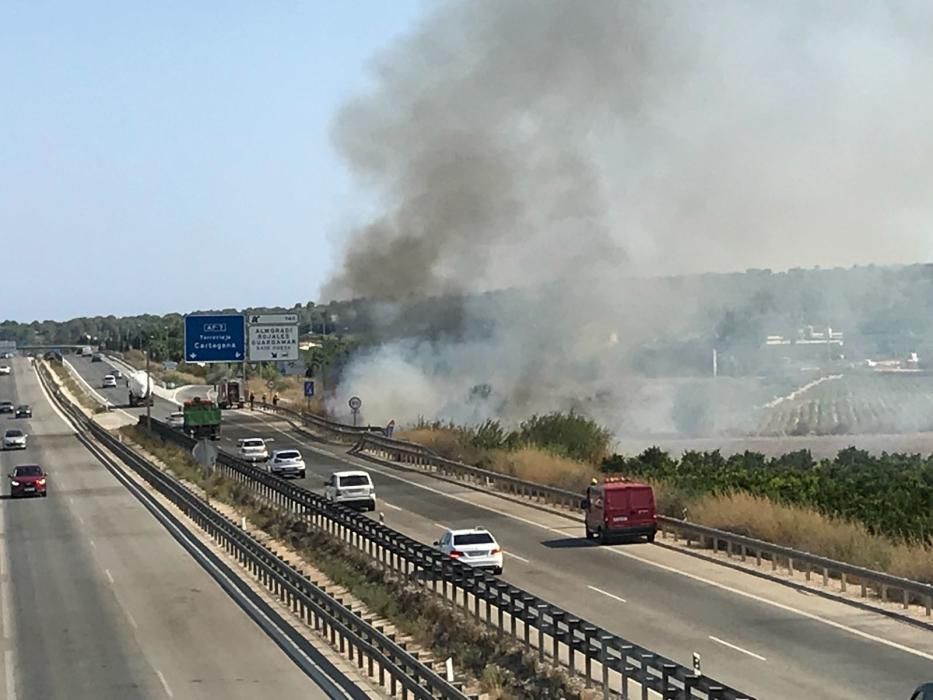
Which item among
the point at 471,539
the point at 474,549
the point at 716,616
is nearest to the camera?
the point at 716,616

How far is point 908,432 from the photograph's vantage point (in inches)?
3081

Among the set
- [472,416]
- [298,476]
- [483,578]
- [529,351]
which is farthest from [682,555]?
[529,351]

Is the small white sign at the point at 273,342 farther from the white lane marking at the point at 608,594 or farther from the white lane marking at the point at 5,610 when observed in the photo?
the white lane marking at the point at 608,594

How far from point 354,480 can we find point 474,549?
1467 centimetres

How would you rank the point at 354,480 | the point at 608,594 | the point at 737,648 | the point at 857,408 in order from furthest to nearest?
the point at 857,408 < the point at 354,480 < the point at 608,594 < the point at 737,648

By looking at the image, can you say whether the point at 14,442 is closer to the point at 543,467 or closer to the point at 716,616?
the point at 543,467

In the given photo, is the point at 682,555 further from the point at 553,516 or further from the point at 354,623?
the point at 354,623

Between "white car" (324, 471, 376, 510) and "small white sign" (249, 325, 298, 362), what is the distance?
16897mm

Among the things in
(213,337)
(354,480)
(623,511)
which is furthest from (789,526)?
(213,337)

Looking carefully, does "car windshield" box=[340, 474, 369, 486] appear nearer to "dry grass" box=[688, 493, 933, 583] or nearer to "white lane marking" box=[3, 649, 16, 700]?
"dry grass" box=[688, 493, 933, 583]

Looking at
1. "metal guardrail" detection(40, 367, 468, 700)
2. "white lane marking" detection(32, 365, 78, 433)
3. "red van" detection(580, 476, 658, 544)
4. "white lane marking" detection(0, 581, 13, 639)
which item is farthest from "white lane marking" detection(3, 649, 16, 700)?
"white lane marking" detection(32, 365, 78, 433)

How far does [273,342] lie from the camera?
58.9 meters

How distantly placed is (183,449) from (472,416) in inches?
803

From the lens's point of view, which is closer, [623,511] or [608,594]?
[608,594]
